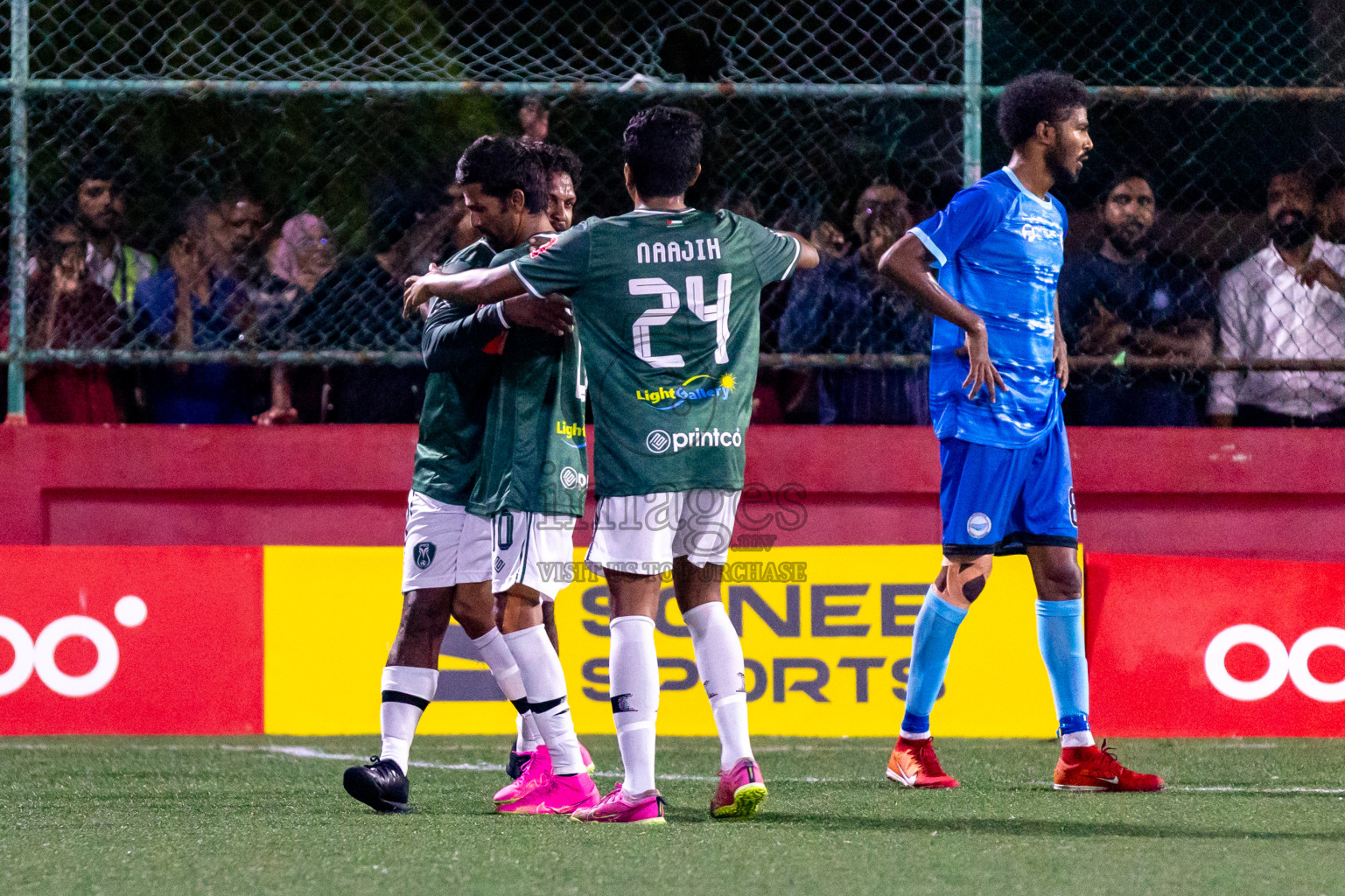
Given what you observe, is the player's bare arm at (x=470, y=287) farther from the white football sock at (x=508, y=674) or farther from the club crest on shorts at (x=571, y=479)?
the white football sock at (x=508, y=674)

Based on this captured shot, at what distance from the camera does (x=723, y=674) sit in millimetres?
4164

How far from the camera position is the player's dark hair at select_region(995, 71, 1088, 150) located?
5.00 m

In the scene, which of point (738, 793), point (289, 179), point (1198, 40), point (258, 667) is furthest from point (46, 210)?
point (1198, 40)

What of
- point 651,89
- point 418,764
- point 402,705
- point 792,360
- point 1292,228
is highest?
point 651,89

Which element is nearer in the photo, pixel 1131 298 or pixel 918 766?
pixel 918 766

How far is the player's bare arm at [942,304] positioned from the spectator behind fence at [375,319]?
284cm

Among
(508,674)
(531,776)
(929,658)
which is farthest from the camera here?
(929,658)

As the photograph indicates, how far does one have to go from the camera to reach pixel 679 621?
253 inches

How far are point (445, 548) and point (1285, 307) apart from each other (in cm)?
421

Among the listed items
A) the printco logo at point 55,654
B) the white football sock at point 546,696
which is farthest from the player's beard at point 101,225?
the white football sock at point 546,696

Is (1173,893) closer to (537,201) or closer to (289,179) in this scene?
(537,201)

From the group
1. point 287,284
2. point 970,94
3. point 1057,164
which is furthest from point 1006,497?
point 287,284

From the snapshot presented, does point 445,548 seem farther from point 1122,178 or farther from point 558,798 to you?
point 1122,178

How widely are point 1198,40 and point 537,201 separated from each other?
4.21 meters
